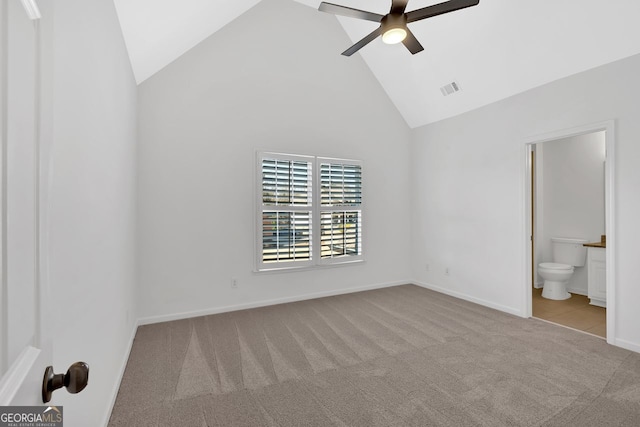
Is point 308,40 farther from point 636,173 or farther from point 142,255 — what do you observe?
point 636,173

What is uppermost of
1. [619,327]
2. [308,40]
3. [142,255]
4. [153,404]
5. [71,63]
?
[308,40]

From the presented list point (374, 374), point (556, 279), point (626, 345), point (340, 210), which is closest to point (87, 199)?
point (374, 374)

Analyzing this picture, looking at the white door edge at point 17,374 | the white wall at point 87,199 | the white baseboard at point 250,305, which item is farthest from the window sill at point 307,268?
the white door edge at point 17,374

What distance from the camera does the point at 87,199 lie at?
1.60 meters

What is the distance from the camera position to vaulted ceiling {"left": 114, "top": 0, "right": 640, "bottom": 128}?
271 cm

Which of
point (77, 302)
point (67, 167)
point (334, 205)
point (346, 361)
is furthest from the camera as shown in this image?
point (334, 205)

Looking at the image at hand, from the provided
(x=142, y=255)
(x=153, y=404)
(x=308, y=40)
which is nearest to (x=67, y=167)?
(x=153, y=404)

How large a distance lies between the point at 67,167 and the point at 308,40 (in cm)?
392

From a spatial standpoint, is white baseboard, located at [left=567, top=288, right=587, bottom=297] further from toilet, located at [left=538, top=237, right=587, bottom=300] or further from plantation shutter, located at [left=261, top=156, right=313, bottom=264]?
plantation shutter, located at [left=261, top=156, right=313, bottom=264]

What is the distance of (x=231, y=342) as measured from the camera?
10.1 ft

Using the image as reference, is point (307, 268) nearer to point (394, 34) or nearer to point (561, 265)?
point (394, 34)

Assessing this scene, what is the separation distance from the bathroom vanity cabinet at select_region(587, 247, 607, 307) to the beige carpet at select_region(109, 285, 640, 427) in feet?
4.28

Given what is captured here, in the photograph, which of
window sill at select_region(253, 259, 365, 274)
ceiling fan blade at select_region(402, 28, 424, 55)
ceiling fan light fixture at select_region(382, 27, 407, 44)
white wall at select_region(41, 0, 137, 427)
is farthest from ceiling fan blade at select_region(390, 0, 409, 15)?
window sill at select_region(253, 259, 365, 274)

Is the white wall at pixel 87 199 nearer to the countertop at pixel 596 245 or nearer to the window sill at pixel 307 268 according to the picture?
the window sill at pixel 307 268
